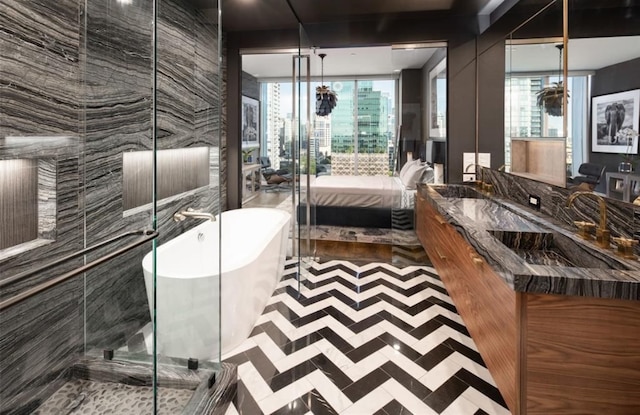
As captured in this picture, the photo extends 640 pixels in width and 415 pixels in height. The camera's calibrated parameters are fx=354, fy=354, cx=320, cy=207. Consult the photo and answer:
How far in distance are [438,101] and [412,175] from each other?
2.89ft

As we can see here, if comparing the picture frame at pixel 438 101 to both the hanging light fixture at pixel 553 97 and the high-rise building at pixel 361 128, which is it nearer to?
the high-rise building at pixel 361 128

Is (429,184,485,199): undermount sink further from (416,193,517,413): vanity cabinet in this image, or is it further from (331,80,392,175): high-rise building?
(331,80,392,175): high-rise building

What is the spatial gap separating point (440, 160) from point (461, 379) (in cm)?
258

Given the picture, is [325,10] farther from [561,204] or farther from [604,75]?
[561,204]

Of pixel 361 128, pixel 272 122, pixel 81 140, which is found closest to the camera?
pixel 81 140

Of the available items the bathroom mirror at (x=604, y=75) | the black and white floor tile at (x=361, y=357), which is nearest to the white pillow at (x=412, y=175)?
the black and white floor tile at (x=361, y=357)

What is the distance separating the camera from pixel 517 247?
201 centimetres

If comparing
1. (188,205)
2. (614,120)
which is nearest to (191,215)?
(188,205)

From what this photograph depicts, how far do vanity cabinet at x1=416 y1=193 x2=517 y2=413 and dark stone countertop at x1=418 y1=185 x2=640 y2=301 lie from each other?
10 centimetres

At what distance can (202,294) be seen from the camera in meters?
1.92

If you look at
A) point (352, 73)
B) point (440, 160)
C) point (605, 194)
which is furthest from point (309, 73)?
point (605, 194)

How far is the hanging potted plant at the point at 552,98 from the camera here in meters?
2.19

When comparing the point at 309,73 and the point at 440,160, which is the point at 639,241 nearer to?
the point at 440,160

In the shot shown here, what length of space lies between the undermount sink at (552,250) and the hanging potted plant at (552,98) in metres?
0.83
